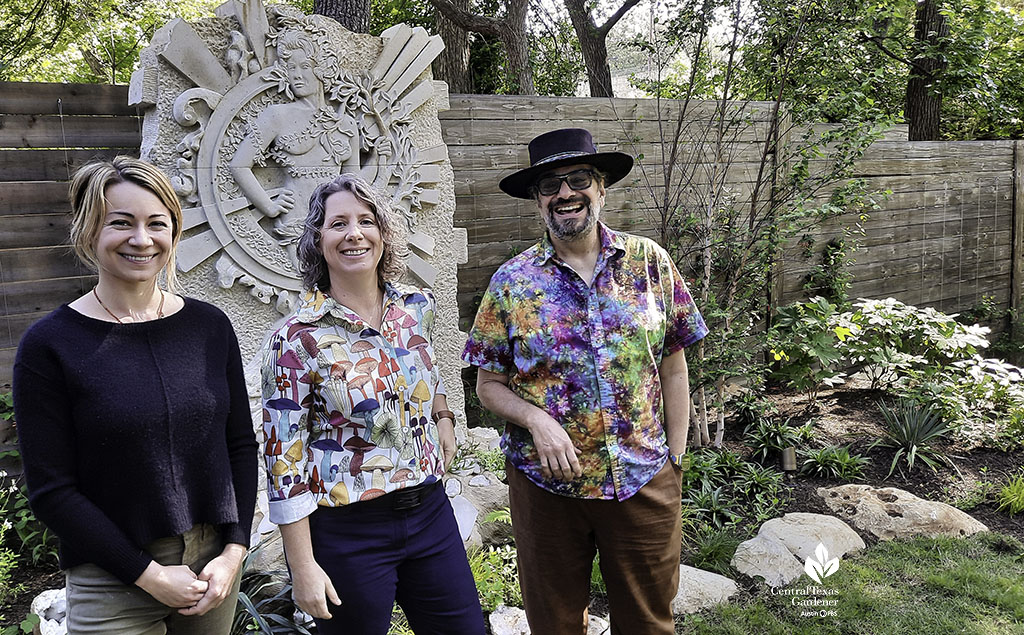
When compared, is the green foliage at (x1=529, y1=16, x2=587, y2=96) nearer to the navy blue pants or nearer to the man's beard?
the man's beard

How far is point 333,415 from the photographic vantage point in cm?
170

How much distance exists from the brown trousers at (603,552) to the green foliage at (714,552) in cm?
128

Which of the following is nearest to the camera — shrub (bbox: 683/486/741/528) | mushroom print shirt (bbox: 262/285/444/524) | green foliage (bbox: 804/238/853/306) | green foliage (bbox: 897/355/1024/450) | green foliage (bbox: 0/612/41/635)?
mushroom print shirt (bbox: 262/285/444/524)

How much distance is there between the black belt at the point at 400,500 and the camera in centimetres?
172

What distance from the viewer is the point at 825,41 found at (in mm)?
4297

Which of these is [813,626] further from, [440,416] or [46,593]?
[46,593]

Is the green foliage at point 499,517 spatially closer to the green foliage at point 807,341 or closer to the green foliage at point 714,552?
the green foliage at point 714,552

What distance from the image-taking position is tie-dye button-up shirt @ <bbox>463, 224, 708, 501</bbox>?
6.41 feet

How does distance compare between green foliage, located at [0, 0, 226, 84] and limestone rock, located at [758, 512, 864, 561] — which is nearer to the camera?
limestone rock, located at [758, 512, 864, 561]

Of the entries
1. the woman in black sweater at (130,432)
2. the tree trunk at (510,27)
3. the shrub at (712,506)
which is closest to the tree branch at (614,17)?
the tree trunk at (510,27)

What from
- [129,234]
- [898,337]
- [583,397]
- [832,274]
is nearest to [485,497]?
[583,397]

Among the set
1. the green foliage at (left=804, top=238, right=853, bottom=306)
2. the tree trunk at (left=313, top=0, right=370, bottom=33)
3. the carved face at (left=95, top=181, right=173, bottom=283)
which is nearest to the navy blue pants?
the carved face at (left=95, top=181, right=173, bottom=283)

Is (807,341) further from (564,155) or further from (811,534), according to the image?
(564,155)

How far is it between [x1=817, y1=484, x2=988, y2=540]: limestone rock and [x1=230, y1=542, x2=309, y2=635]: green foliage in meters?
2.70
